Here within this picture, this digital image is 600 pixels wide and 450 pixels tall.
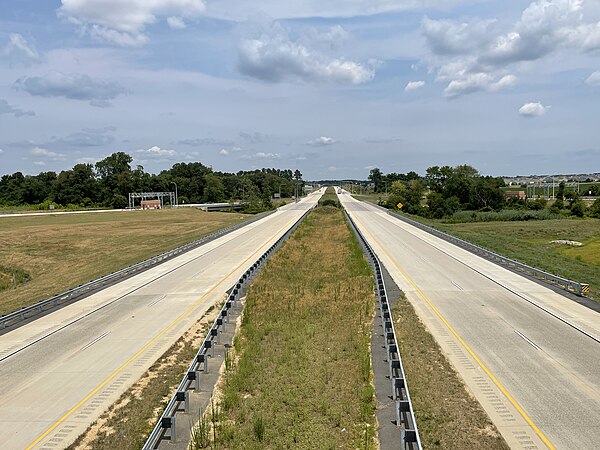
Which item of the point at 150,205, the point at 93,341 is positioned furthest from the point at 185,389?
the point at 150,205

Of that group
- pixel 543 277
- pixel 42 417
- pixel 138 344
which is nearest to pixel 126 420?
pixel 42 417

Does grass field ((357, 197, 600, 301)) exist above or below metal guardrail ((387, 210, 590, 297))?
below

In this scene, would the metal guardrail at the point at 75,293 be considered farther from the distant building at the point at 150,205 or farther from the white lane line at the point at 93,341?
the distant building at the point at 150,205

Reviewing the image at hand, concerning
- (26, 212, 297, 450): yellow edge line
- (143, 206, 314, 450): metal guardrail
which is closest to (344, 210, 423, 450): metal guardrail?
(143, 206, 314, 450): metal guardrail

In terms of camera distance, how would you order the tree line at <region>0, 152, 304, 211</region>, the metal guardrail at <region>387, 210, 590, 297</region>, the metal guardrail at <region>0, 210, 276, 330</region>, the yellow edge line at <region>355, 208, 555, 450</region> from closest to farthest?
1. the yellow edge line at <region>355, 208, 555, 450</region>
2. the metal guardrail at <region>0, 210, 276, 330</region>
3. the metal guardrail at <region>387, 210, 590, 297</region>
4. the tree line at <region>0, 152, 304, 211</region>

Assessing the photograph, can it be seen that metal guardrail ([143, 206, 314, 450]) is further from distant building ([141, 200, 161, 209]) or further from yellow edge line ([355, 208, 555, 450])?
distant building ([141, 200, 161, 209])

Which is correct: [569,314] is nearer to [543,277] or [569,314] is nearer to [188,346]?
[543,277]

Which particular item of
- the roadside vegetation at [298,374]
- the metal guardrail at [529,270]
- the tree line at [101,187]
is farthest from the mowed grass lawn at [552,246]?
the tree line at [101,187]
